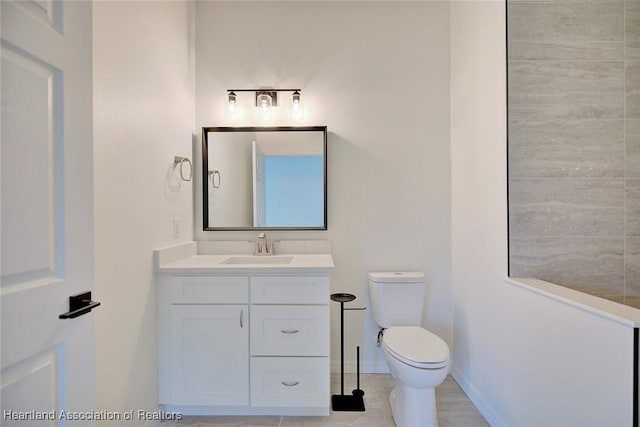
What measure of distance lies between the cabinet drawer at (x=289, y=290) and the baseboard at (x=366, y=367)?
2.72 feet

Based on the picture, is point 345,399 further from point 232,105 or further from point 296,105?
point 232,105

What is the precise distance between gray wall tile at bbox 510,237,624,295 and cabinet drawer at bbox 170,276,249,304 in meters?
1.48

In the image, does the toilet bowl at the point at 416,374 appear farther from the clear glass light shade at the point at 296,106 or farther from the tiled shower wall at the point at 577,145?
the clear glass light shade at the point at 296,106

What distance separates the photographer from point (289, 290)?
1824 mm

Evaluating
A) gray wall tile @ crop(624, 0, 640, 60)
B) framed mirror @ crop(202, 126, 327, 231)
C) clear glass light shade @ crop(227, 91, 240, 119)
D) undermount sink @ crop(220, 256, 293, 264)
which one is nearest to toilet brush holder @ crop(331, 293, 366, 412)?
undermount sink @ crop(220, 256, 293, 264)

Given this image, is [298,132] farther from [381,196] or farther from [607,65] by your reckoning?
[607,65]

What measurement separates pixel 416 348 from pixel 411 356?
0.31 feet

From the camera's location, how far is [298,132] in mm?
2377

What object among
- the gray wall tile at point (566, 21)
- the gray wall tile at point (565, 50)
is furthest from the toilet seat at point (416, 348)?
the gray wall tile at point (566, 21)

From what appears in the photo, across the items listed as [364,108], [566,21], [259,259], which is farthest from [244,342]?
[566,21]

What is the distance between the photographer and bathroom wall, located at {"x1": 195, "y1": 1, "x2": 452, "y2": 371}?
239 cm

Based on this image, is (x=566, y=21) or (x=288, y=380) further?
(x=288, y=380)

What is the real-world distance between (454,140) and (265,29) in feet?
5.37

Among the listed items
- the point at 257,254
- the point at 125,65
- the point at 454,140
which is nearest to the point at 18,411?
the point at 125,65
